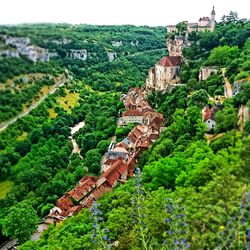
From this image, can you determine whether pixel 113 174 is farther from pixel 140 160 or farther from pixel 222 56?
pixel 222 56

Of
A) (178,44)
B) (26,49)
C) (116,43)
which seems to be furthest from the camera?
(116,43)

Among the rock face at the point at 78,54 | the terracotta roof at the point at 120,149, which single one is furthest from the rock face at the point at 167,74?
the rock face at the point at 78,54

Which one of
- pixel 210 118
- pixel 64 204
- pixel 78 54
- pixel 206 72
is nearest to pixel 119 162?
pixel 64 204

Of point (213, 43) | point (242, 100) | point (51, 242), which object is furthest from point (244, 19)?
point (51, 242)

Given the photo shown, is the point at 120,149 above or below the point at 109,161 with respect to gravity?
above

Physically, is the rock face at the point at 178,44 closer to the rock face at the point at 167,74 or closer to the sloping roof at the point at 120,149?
the rock face at the point at 167,74
